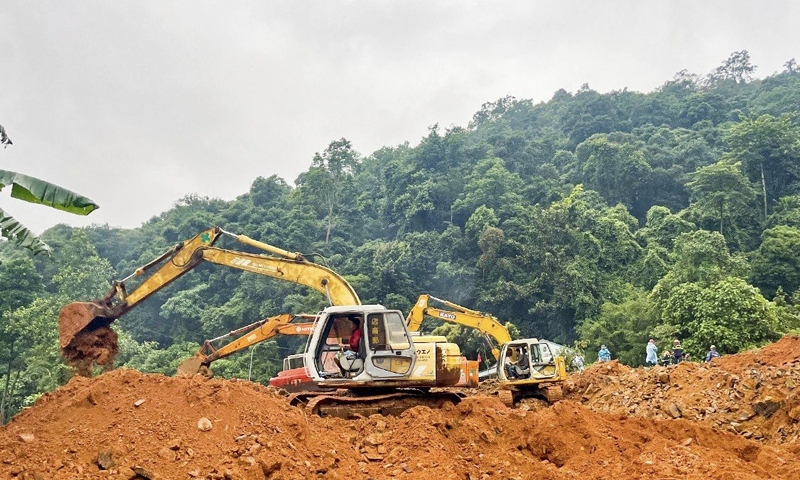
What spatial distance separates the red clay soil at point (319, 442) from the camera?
607 centimetres

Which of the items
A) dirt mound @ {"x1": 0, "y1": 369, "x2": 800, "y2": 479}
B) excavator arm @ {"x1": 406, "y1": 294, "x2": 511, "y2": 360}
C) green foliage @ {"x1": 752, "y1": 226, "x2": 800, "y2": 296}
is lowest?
dirt mound @ {"x1": 0, "y1": 369, "x2": 800, "y2": 479}

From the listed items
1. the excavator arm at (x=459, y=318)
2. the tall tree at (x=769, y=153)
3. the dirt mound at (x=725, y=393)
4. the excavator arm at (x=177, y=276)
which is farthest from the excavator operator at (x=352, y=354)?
the tall tree at (x=769, y=153)

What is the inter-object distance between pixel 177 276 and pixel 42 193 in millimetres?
6803

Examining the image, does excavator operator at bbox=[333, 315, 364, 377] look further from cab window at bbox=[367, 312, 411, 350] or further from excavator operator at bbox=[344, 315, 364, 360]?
cab window at bbox=[367, 312, 411, 350]

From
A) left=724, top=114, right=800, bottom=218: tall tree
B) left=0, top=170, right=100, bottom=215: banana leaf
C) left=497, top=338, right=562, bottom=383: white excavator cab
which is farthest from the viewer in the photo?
left=724, top=114, right=800, bottom=218: tall tree

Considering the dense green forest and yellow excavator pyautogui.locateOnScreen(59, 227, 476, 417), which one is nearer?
yellow excavator pyautogui.locateOnScreen(59, 227, 476, 417)

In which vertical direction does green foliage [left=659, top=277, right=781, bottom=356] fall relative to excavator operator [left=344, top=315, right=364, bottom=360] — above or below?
above

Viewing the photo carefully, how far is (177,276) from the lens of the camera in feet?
45.6

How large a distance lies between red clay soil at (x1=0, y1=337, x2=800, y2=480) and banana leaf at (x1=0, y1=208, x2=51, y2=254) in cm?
187

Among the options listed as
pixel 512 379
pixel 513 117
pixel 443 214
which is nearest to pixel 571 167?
pixel 443 214

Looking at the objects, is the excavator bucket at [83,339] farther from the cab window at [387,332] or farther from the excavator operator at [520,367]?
the excavator operator at [520,367]

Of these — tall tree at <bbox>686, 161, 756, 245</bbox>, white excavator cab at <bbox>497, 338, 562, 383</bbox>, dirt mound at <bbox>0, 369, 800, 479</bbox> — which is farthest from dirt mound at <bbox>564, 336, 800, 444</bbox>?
tall tree at <bbox>686, 161, 756, 245</bbox>

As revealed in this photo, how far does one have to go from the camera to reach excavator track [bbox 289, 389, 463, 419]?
891 centimetres

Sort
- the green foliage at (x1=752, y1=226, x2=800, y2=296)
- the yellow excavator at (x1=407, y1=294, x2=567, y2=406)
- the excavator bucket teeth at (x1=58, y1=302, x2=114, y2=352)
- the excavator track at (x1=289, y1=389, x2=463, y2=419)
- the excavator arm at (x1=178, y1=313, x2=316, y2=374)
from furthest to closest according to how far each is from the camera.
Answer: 1. the green foliage at (x1=752, y1=226, x2=800, y2=296)
2. the yellow excavator at (x1=407, y1=294, x2=567, y2=406)
3. the excavator arm at (x1=178, y1=313, x2=316, y2=374)
4. the excavator bucket teeth at (x1=58, y1=302, x2=114, y2=352)
5. the excavator track at (x1=289, y1=389, x2=463, y2=419)
